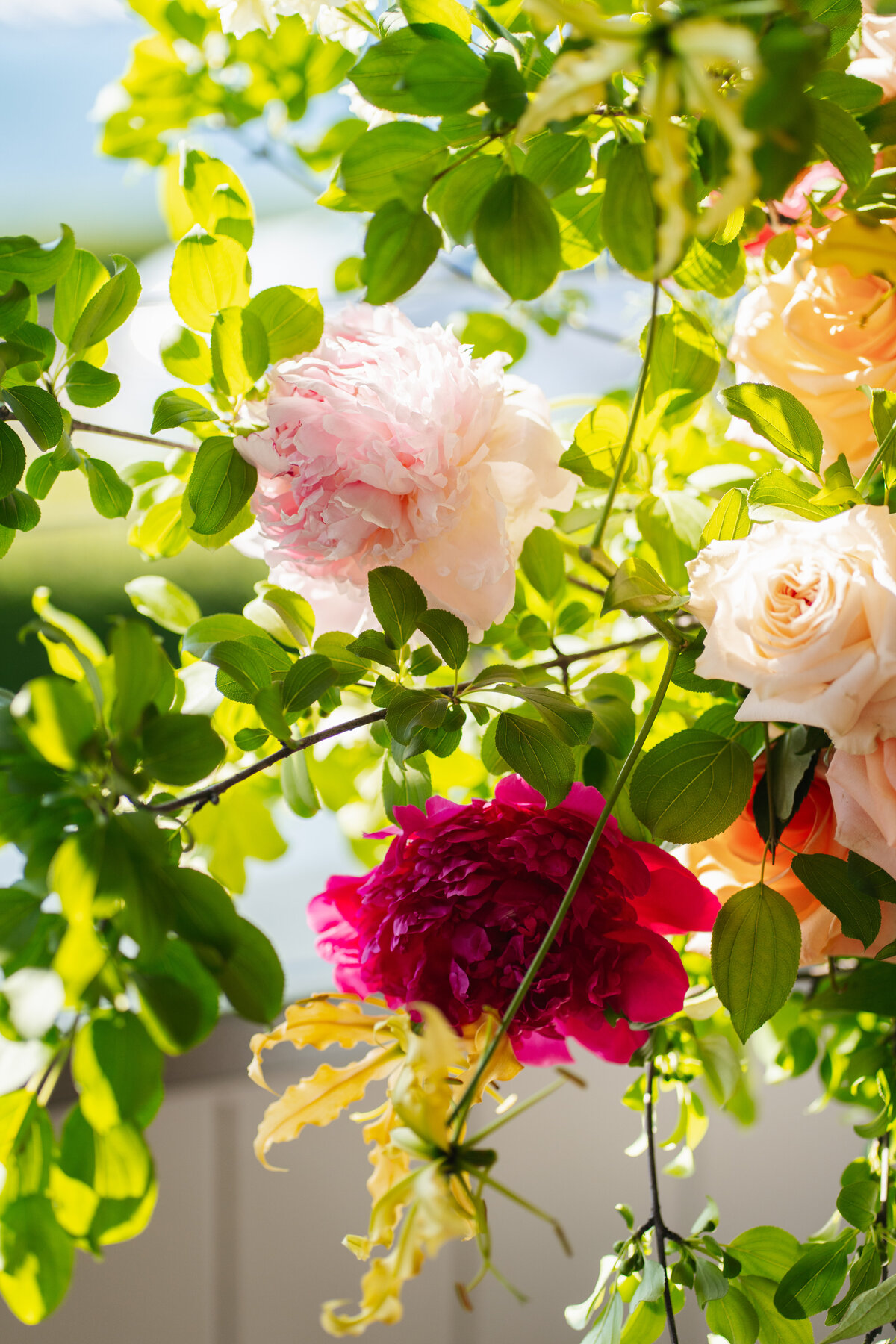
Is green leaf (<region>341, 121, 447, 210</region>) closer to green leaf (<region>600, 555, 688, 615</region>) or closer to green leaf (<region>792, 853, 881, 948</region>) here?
green leaf (<region>600, 555, 688, 615</region>)

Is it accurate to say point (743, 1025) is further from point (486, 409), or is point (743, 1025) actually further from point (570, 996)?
point (486, 409)

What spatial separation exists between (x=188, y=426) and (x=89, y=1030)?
20 cm

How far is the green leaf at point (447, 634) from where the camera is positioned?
0.99ft

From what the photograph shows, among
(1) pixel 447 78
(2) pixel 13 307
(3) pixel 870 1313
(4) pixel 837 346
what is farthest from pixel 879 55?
(3) pixel 870 1313

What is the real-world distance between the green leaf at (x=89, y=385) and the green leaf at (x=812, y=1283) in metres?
0.38

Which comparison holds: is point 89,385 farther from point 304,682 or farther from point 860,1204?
point 860,1204

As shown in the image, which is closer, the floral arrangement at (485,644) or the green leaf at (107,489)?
the floral arrangement at (485,644)

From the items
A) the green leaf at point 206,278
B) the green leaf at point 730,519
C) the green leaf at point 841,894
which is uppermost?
the green leaf at point 206,278

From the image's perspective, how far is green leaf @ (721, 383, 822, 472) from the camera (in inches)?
12.3

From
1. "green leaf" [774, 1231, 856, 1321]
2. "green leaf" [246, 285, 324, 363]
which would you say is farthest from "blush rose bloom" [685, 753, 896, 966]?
"green leaf" [246, 285, 324, 363]

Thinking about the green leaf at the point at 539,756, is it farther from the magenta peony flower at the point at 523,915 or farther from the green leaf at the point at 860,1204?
the green leaf at the point at 860,1204

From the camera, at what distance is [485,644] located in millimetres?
430

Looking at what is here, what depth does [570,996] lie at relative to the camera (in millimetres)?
309

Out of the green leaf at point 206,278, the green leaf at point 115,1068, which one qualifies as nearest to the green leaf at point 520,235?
the green leaf at point 206,278
